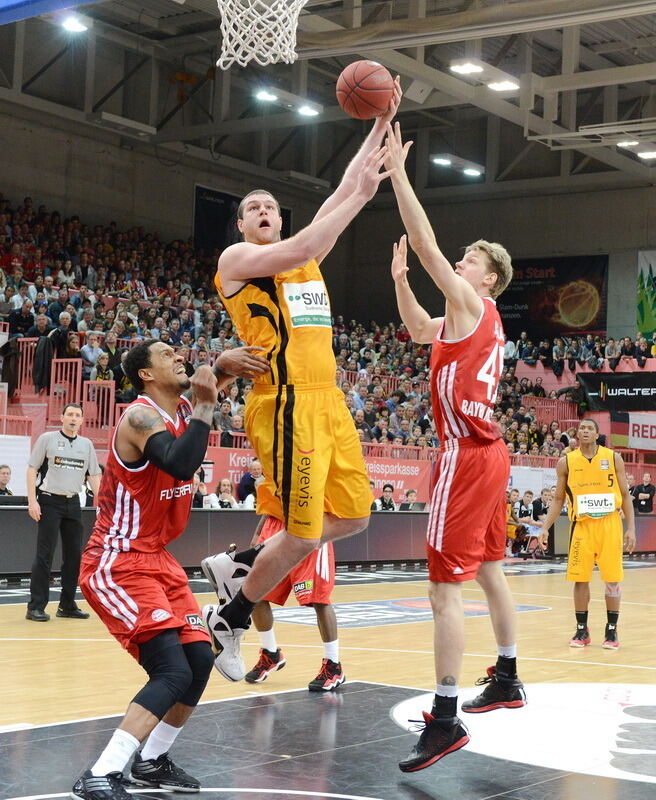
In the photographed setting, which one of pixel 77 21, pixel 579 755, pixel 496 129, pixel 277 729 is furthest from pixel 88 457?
pixel 496 129

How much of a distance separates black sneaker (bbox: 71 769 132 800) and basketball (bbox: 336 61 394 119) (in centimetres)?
330

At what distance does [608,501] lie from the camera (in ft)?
31.7

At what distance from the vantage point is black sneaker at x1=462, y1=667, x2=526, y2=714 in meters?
5.32

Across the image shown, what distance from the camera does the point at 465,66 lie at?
21781 mm

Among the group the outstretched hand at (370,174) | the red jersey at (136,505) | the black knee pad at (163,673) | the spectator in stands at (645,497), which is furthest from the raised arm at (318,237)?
the spectator in stands at (645,497)

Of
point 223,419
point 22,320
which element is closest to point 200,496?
point 223,419

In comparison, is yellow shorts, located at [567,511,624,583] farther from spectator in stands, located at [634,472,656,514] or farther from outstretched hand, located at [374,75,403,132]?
spectator in stands, located at [634,472,656,514]

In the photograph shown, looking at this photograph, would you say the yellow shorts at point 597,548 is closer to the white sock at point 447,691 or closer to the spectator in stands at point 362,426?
the white sock at point 447,691

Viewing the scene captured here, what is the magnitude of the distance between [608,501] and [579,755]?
4882 mm

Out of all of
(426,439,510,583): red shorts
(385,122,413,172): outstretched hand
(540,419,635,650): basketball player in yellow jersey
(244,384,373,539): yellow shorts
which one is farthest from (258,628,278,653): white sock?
(385,122,413,172): outstretched hand

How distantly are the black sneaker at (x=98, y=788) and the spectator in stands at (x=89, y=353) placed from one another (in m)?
14.7

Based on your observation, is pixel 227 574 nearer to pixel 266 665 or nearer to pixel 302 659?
pixel 266 665

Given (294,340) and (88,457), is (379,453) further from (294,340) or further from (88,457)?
(294,340)

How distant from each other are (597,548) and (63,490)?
5119 mm
